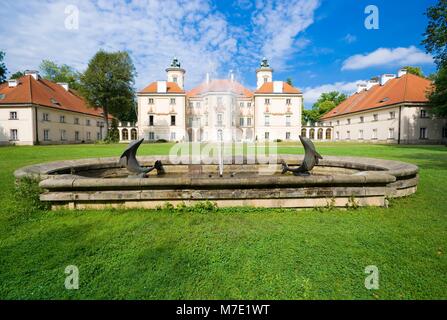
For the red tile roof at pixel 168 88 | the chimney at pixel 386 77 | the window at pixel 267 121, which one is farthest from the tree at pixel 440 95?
the red tile roof at pixel 168 88

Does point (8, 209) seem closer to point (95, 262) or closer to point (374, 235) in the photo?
point (95, 262)

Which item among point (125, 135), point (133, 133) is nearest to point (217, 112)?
point (133, 133)

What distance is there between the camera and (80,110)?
150 ft

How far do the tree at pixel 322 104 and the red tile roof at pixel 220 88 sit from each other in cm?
2637

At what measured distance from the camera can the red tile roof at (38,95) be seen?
3503 centimetres

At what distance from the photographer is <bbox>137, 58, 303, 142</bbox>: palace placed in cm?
4988

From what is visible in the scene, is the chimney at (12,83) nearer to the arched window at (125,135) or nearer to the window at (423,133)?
the arched window at (125,135)

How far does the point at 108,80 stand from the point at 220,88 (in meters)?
21.9

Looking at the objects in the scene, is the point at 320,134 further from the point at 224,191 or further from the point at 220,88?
the point at 224,191

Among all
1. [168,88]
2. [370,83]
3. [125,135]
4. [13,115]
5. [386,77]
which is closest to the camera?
[13,115]

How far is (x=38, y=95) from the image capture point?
121ft

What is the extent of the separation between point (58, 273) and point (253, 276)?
2.15 m

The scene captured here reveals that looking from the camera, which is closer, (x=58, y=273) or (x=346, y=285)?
(x=346, y=285)
